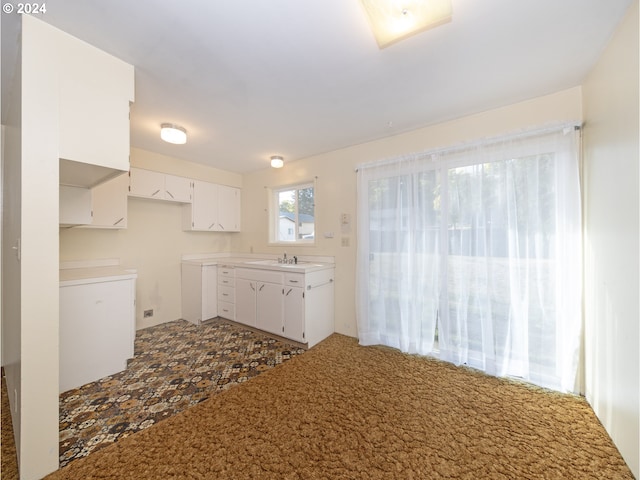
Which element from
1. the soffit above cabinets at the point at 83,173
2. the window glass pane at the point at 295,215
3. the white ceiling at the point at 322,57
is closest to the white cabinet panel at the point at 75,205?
the soffit above cabinets at the point at 83,173

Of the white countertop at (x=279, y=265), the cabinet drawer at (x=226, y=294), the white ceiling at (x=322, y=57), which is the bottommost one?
the cabinet drawer at (x=226, y=294)

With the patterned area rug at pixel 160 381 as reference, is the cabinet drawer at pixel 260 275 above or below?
above

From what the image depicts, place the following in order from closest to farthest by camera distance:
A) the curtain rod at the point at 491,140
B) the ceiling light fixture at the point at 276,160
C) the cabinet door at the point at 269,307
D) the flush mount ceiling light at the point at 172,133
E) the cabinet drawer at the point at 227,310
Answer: the curtain rod at the point at 491,140 → the flush mount ceiling light at the point at 172,133 → the cabinet door at the point at 269,307 → the ceiling light fixture at the point at 276,160 → the cabinet drawer at the point at 227,310

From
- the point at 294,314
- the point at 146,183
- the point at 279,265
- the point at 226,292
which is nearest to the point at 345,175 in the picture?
the point at 279,265

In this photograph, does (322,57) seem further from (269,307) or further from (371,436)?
(269,307)

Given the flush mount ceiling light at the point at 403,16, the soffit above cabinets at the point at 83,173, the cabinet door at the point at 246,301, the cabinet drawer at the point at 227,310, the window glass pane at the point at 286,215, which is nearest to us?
→ the flush mount ceiling light at the point at 403,16

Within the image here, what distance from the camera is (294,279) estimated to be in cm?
292

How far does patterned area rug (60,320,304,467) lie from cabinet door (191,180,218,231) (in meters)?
1.61

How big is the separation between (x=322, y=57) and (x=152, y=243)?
3.42m

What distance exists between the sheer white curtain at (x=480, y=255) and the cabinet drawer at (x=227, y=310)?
6.00 feet

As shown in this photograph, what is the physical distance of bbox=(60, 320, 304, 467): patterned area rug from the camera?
64.1 inches

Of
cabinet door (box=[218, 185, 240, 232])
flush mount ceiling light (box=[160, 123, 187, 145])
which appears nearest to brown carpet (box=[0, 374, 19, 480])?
flush mount ceiling light (box=[160, 123, 187, 145])

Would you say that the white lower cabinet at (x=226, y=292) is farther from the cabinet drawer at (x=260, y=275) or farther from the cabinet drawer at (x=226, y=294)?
the cabinet drawer at (x=260, y=275)

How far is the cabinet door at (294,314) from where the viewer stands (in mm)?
2844
